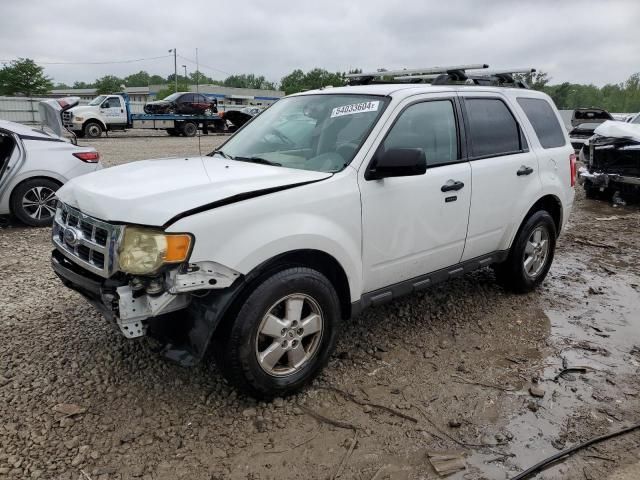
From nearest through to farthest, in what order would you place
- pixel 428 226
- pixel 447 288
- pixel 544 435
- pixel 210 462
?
pixel 210 462, pixel 544 435, pixel 428 226, pixel 447 288

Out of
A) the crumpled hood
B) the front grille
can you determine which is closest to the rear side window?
the crumpled hood

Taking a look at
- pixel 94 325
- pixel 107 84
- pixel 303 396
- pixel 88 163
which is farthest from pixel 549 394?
pixel 107 84

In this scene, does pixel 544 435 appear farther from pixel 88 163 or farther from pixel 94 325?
pixel 88 163

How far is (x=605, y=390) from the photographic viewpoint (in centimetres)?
334

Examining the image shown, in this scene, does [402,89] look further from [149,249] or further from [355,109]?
[149,249]

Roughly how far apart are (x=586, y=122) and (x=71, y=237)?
630 inches

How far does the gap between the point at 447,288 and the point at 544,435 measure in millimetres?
2213

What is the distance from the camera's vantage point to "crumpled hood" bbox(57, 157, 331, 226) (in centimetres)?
262

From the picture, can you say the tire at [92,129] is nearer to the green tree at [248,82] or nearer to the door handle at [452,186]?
the door handle at [452,186]

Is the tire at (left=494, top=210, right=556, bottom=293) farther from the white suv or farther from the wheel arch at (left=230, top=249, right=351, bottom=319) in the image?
the wheel arch at (left=230, top=249, right=351, bottom=319)

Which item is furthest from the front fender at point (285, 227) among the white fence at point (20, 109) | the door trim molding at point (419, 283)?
the white fence at point (20, 109)

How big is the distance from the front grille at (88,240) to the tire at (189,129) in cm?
2490

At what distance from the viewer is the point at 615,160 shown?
30.4 ft

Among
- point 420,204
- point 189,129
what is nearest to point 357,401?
point 420,204
